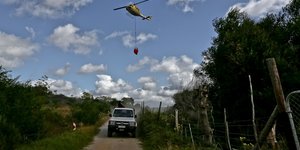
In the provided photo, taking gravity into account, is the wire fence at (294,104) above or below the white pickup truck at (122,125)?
below

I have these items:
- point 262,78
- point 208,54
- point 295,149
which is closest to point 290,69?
point 262,78

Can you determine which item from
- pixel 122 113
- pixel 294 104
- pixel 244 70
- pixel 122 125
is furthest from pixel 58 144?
pixel 244 70

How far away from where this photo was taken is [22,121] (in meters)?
18.3

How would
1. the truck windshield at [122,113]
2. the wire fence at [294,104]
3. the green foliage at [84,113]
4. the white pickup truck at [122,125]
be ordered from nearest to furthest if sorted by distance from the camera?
the wire fence at [294,104] < the white pickup truck at [122,125] < the truck windshield at [122,113] < the green foliage at [84,113]

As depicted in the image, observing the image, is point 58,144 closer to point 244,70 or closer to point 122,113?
point 122,113

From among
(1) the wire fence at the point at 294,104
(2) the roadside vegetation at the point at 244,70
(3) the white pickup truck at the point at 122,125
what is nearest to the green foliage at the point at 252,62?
(2) the roadside vegetation at the point at 244,70

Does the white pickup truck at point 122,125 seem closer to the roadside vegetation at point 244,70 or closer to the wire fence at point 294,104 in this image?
the roadside vegetation at point 244,70

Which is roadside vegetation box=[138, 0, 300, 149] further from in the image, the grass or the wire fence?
the wire fence

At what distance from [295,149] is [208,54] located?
1189 inches

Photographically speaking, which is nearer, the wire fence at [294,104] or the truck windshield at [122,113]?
the wire fence at [294,104]

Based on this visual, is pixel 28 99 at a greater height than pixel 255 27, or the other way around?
pixel 255 27

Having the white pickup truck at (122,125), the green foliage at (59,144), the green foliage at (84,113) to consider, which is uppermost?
the green foliage at (84,113)

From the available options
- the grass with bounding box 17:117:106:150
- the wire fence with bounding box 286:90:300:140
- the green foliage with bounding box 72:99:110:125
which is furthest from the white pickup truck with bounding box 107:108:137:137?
the wire fence with bounding box 286:90:300:140

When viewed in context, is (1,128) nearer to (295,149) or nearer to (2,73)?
(2,73)
